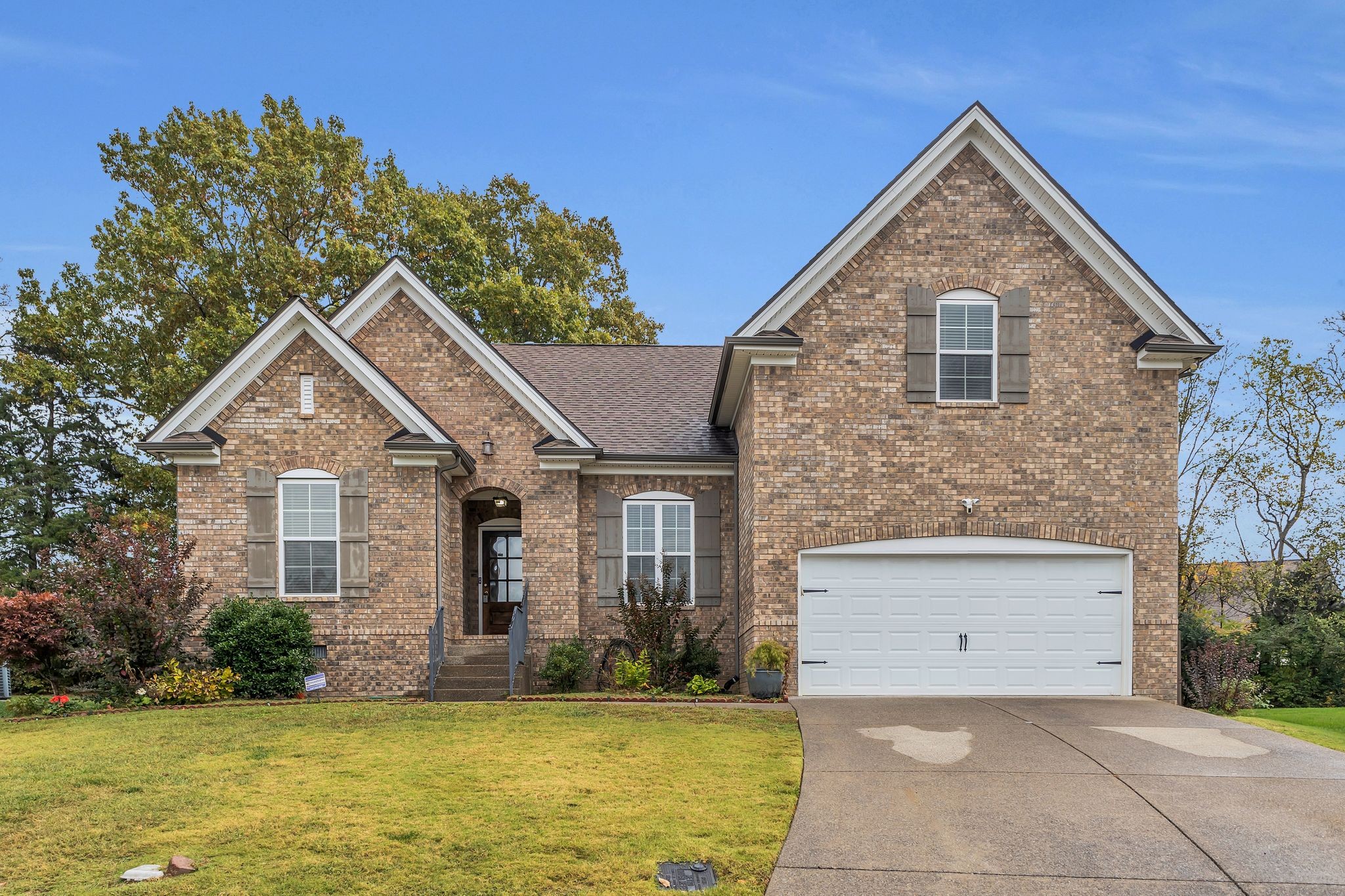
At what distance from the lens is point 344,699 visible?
14.1 metres

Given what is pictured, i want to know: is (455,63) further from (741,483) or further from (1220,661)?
(1220,661)

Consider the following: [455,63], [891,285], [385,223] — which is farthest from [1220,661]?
[385,223]

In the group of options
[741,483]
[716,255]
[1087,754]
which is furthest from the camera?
[716,255]

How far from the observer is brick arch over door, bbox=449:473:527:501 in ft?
53.1

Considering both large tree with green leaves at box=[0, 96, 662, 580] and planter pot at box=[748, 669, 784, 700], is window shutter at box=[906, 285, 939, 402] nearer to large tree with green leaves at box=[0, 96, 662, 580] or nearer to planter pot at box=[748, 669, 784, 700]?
planter pot at box=[748, 669, 784, 700]

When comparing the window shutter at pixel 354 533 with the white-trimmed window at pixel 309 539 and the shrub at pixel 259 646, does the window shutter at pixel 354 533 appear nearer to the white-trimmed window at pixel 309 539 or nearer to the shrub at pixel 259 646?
the white-trimmed window at pixel 309 539

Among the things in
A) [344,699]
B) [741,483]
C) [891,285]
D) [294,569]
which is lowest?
[344,699]

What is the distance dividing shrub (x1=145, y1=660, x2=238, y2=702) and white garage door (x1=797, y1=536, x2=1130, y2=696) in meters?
8.49

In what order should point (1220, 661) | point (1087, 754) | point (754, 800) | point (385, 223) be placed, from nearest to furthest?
point (754, 800), point (1087, 754), point (1220, 661), point (385, 223)

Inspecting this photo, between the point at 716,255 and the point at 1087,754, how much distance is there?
16885 mm

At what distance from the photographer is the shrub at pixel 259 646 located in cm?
1374

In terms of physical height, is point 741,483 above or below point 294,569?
above

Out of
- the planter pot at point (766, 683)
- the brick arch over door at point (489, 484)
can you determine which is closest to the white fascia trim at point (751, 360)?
the brick arch over door at point (489, 484)

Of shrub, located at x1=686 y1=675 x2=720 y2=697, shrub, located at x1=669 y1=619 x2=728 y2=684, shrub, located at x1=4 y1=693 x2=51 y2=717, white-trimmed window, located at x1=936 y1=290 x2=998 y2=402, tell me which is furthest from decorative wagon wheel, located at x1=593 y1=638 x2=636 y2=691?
shrub, located at x1=4 y1=693 x2=51 y2=717
